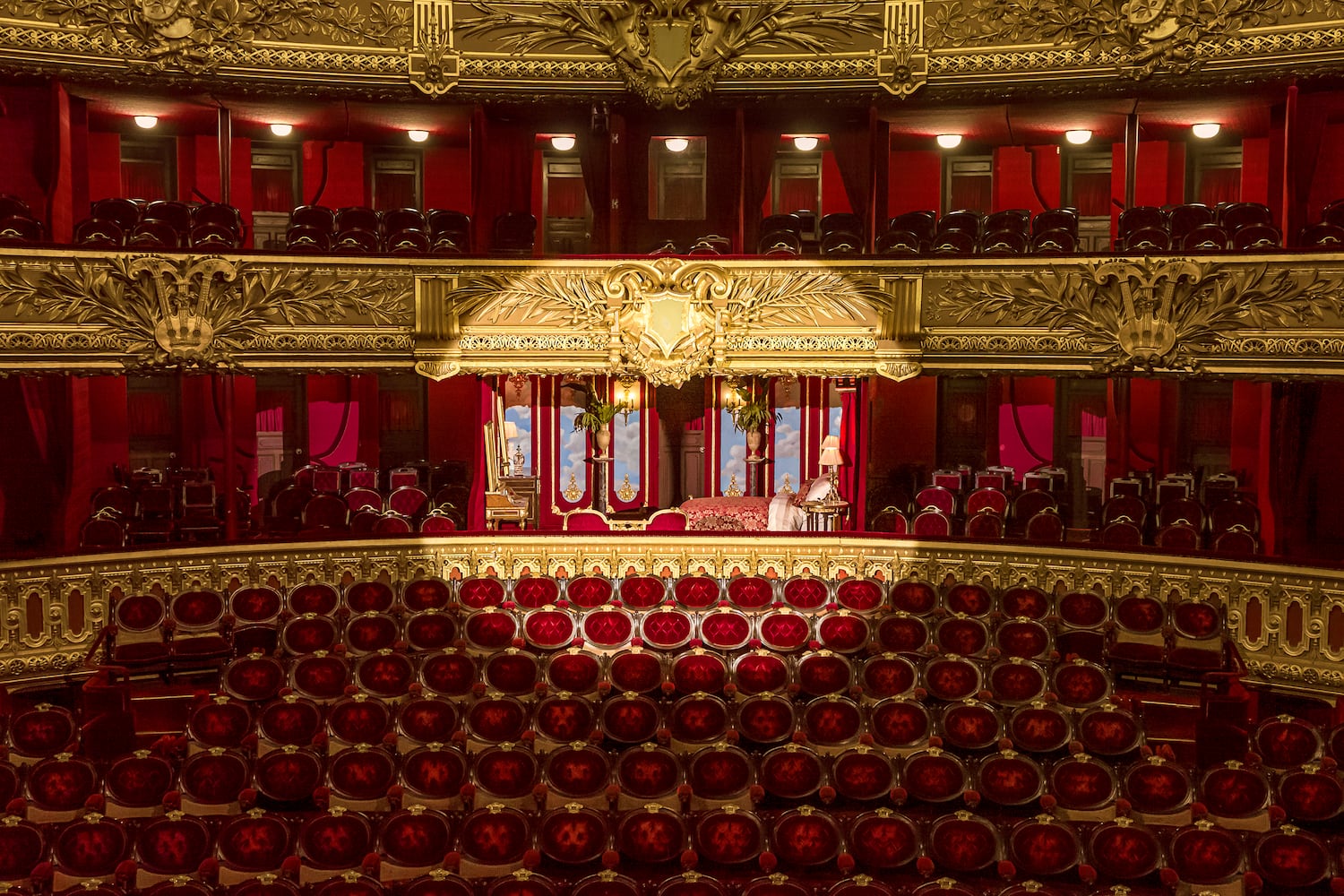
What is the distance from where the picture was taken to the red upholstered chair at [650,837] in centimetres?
462

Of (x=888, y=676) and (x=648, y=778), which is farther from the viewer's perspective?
(x=888, y=676)

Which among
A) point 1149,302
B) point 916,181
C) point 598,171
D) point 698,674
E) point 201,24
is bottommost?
point 698,674

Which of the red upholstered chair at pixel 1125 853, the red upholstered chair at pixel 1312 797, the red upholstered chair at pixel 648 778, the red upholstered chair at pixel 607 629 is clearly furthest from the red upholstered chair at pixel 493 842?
the red upholstered chair at pixel 1312 797

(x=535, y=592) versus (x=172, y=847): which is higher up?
(x=535, y=592)

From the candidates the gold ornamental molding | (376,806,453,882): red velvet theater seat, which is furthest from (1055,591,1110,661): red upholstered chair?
(376,806,453,882): red velvet theater seat

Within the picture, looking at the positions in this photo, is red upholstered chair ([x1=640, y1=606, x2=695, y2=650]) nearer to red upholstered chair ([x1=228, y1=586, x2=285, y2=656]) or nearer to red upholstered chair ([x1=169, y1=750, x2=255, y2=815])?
red upholstered chair ([x1=228, y1=586, x2=285, y2=656])

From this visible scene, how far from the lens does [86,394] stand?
30.2 ft

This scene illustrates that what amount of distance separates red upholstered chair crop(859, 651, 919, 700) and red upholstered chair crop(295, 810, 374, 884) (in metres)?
2.29

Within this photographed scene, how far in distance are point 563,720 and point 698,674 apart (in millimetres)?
721

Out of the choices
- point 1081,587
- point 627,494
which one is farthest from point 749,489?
point 1081,587

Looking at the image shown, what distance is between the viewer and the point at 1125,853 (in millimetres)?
4629

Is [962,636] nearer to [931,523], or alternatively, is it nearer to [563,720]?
[931,523]

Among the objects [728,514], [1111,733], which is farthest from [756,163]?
[1111,733]

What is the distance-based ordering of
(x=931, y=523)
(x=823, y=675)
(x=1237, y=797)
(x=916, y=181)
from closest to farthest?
(x=1237, y=797), (x=823, y=675), (x=931, y=523), (x=916, y=181)
